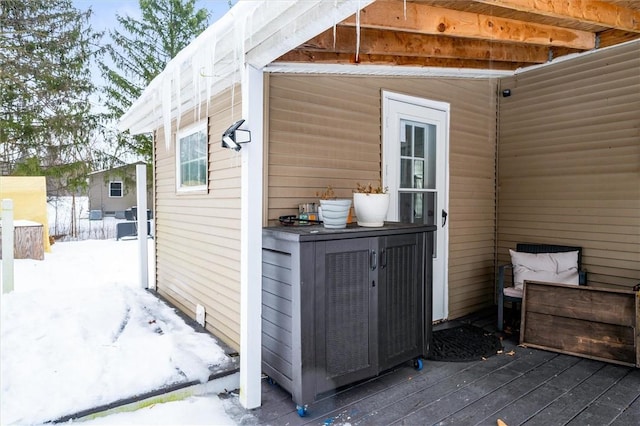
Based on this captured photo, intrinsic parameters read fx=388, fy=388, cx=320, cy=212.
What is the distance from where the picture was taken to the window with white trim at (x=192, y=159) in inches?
151

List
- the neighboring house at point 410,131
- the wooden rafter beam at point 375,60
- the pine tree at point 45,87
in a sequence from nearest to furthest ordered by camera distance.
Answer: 1. the neighboring house at point 410,131
2. the wooden rafter beam at point 375,60
3. the pine tree at point 45,87

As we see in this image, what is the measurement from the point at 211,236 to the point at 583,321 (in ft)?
10.7

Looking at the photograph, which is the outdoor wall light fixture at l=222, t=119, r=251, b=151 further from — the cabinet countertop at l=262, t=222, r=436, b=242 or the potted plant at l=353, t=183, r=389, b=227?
the potted plant at l=353, t=183, r=389, b=227

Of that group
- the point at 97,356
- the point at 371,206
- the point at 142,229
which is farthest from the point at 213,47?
the point at 142,229

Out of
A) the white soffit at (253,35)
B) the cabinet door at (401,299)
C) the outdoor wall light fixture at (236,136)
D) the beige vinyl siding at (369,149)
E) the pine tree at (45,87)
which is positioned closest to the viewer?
the white soffit at (253,35)

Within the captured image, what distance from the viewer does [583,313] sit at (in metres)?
3.15

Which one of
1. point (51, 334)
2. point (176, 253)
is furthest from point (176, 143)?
point (51, 334)

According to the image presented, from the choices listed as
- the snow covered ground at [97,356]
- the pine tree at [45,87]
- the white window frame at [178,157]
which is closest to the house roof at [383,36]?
the white window frame at [178,157]

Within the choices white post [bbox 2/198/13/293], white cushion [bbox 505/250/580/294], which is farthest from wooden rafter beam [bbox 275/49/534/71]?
white post [bbox 2/198/13/293]

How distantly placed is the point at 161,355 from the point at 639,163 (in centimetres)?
443

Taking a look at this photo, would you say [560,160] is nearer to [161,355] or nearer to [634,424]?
[634,424]

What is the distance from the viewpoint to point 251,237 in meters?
2.40

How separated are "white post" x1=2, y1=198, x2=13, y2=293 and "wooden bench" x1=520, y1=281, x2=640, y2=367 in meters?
6.01

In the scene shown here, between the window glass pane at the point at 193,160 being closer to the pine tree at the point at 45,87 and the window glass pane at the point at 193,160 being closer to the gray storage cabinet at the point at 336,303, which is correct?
the gray storage cabinet at the point at 336,303
